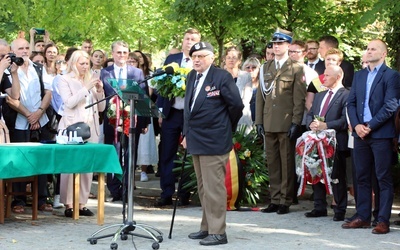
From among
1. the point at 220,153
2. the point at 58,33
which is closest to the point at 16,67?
the point at 220,153

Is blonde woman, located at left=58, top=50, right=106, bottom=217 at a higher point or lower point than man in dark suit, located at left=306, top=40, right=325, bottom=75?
lower

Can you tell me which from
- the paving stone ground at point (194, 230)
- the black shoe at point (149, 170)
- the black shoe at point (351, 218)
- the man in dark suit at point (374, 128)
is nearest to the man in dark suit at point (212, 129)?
the paving stone ground at point (194, 230)

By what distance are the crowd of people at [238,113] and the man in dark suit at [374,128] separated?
0.01 m

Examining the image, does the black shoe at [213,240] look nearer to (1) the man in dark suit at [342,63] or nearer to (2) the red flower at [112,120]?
(2) the red flower at [112,120]

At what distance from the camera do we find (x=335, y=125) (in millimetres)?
11258

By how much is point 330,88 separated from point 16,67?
13.6 ft

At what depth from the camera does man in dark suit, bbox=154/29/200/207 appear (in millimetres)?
12461

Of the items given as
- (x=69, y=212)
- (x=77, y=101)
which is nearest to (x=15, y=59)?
(x=77, y=101)

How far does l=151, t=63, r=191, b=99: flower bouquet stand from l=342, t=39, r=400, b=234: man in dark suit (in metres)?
2.43

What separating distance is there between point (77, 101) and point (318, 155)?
3222 mm

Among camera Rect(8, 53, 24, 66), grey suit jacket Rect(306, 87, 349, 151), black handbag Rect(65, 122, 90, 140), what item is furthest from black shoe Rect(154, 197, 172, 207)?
camera Rect(8, 53, 24, 66)

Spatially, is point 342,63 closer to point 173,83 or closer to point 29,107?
point 173,83

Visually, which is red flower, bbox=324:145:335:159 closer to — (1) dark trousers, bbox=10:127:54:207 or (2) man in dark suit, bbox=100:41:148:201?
(2) man in dark suit, bbox=100:41:148:201

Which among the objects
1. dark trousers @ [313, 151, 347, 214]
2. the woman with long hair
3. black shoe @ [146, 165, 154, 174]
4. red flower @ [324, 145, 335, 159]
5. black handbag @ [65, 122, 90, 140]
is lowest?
black shoe @ [146, 165, 154, 174]
